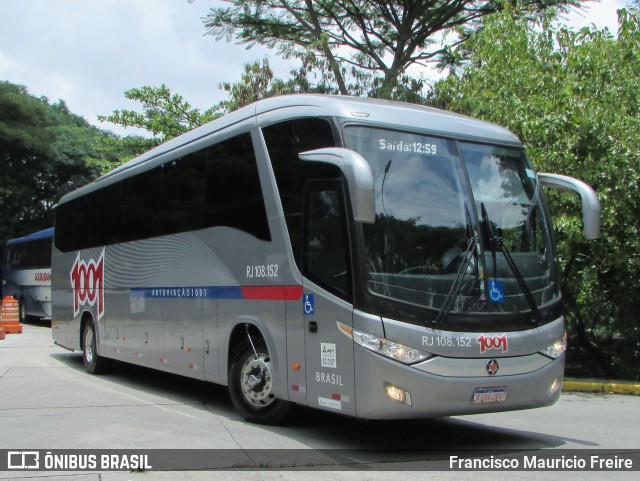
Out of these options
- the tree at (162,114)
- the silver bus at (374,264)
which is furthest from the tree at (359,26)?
the silver bus at (374,264)

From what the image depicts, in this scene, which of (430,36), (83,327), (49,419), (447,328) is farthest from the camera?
(430,36)

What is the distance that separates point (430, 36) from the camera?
74.6 ft

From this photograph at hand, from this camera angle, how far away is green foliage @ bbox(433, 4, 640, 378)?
1292cm

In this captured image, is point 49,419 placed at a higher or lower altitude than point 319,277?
lower

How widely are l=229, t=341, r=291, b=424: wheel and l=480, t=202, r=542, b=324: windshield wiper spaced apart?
2.70m

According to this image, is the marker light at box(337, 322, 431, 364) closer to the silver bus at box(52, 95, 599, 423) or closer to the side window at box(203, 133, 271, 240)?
the silver bus at box(52, 95, 599, 423)

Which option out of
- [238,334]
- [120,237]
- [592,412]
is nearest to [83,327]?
[120,237]

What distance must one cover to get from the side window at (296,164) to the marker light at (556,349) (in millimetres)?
2629

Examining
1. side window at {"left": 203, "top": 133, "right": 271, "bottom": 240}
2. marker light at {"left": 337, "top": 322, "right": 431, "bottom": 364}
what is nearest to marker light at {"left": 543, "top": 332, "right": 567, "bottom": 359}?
marker light at {"left": 337, "top": 322, "right": 431, "bottom": 364}

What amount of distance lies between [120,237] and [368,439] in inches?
249

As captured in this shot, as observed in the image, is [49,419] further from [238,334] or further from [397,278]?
[397,278]

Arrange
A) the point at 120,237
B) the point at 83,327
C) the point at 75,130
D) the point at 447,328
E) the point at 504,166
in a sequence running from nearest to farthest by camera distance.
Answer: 1. the point at 447,328
2. the point at 504,166
3. the point at 120,237
4. the point at 83,327
5. the point at 75,130

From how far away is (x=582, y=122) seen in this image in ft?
42.2

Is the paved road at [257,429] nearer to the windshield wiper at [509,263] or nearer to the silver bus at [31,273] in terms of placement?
the windshield wiper at [509,263]
